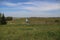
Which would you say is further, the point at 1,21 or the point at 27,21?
the point at 27,21

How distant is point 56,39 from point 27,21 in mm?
18512

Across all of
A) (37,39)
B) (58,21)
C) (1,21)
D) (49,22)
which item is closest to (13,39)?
(37,39)

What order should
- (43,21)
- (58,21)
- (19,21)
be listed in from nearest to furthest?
(58,21) → (43,21) → (19,21)

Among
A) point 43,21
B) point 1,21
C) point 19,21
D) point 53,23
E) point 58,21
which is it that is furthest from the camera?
point 19,21

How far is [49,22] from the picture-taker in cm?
2114

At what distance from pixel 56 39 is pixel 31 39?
1749 mm

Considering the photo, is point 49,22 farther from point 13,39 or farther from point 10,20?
point 13,39

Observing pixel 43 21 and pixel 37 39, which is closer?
pixel 37 39

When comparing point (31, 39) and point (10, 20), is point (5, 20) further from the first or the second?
point (31, 39)

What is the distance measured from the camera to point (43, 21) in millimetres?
23188

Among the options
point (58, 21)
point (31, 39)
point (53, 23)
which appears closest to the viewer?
point (31, 39)

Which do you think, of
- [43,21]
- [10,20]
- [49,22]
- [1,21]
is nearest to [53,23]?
[49,22]

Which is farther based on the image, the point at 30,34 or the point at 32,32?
the point at 32,32

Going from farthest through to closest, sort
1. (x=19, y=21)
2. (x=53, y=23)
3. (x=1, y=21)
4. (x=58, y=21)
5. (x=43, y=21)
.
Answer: (x=19, y=21), (x=1, y=21), (x=43, y=21), (x=53, y=23), (x=58, y=21)
